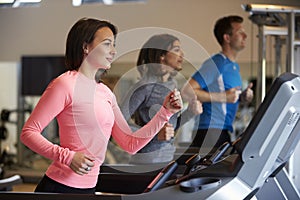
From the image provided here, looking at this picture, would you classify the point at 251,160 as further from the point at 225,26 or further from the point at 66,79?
the point at 225,26

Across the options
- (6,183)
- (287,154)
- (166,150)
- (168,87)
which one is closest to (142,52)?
(168,87)

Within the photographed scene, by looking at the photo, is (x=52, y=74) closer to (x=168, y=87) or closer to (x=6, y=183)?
(x=6, y=183)

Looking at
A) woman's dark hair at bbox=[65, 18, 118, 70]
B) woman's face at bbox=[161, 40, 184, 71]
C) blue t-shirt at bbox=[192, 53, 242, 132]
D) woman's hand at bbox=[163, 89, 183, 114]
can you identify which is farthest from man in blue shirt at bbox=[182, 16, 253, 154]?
woman's dark hair at bbox=[65, 18, 118, 70]

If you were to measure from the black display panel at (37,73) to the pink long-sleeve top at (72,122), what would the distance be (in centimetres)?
476

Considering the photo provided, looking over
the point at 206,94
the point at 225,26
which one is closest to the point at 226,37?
the point at 225,26

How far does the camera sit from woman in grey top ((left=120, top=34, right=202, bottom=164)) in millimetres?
2395

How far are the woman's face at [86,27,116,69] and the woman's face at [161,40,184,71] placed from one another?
67cm

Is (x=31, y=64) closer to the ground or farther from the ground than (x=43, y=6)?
closer to the ground

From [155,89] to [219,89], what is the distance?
87 centimetres

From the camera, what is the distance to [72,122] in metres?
1.80

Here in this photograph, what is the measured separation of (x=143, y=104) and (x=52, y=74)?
430 centimetres

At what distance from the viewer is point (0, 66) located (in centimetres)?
690

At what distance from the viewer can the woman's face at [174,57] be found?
257cm

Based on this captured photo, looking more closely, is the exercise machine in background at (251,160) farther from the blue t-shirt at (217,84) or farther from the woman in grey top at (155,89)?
the blue t-shirt at (217,84)
